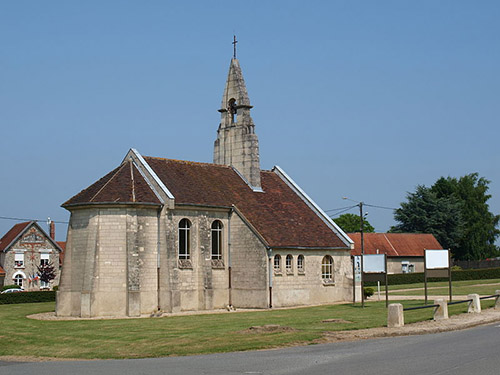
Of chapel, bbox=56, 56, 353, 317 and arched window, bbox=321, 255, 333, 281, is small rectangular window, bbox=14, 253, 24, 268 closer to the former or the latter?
chapel, bbox=56, 56, 353, 317

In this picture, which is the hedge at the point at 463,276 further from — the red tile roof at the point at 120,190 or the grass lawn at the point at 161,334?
the red tile roof at the point at 120,190

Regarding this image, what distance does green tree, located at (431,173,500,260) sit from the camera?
9819 centimetres

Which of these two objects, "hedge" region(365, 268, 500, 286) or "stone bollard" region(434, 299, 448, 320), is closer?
"stone bollard" region(434, 299, 448, 320)

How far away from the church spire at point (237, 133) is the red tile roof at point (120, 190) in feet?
28.8

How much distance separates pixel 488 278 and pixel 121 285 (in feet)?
156

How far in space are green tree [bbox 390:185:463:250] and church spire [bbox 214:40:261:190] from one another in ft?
169

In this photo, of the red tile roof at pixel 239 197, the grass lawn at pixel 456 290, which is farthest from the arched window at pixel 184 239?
the grass lawn at pixel 456 290

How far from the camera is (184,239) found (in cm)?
4059

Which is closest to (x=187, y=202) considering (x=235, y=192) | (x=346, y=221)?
(x=235, y=192)

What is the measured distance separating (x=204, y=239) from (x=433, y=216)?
5832 cm

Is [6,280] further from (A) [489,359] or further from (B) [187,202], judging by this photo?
(A) [489,359]

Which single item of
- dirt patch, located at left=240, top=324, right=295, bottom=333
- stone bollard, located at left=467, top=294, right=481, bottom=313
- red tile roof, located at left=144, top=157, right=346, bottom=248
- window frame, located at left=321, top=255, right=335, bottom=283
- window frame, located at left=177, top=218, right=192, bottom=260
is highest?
red tile roof, located at left=144, top=157, right=346, bottom=248

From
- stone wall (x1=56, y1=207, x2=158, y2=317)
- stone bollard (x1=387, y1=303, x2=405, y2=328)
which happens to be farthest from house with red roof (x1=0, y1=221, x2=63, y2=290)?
stone bollard (x1=387, y1=303, x2=405, y2=328)

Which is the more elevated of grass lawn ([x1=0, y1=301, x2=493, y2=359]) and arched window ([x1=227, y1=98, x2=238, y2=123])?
arched window ([x1=227, y1=98, x2=238, y2=123])
